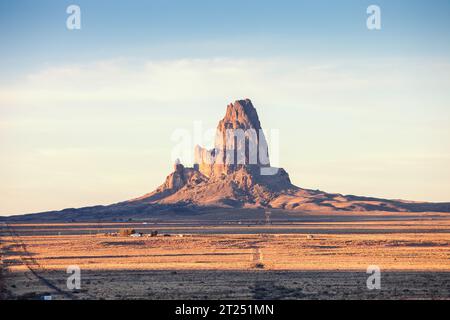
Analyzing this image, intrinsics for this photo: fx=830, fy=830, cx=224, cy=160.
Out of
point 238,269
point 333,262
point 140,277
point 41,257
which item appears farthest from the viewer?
point 41,257

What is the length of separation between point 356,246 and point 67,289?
138 feet

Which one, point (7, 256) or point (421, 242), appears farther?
point (421, 242)

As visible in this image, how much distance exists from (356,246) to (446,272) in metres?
28.8

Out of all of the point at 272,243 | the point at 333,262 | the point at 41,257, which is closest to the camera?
the point at 333,262

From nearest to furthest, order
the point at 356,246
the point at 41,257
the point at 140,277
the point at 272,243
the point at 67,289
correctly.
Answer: the point at 67,289 < the point at 140,277 < the point at 41,257 < the point at 356,246 < the point at 272,243

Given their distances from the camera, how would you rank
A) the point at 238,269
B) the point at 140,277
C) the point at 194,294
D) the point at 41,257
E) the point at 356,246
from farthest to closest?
the point at 356,246
the point at 41,257
the point at 238,269
the point at 140,277
the point at 194,294

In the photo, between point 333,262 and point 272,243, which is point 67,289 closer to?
point 333,262

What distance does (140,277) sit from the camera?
4656 centimetres

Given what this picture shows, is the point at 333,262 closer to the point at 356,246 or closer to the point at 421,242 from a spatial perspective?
the point at 356,246

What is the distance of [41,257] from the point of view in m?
67.1

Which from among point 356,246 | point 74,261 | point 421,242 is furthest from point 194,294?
point 421,242

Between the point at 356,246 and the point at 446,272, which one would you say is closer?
the point at 446,272
